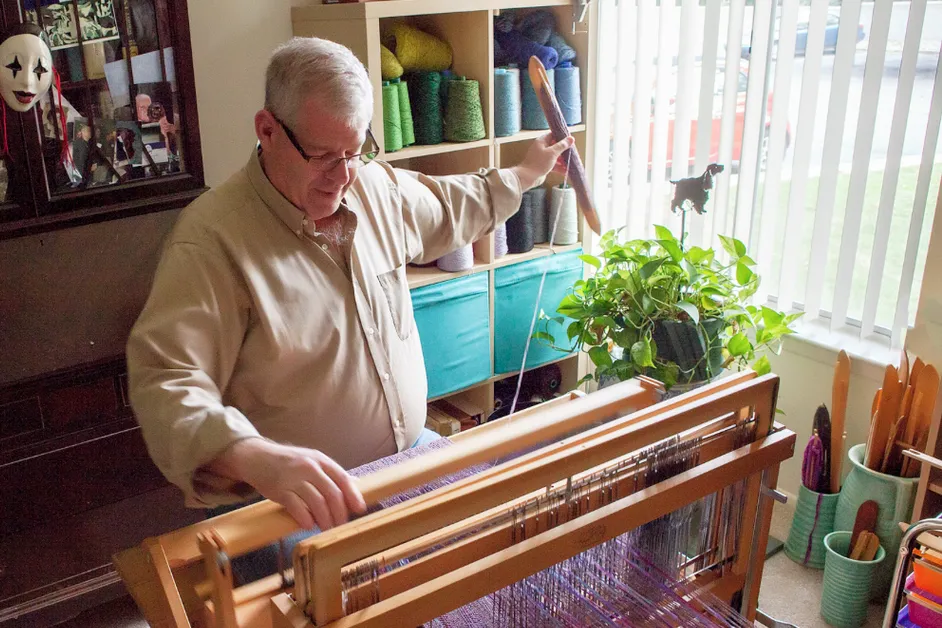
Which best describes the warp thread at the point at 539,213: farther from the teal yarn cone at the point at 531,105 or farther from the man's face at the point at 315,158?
the man's face at the point at 315,158

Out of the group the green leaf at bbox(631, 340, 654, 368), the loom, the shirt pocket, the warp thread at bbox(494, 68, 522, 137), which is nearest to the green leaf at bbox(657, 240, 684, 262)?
the green leaf at bbox(631, 340, 654, 368)

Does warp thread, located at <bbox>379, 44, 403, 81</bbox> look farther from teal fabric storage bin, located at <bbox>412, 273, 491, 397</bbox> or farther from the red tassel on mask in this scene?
the red tassel on mask

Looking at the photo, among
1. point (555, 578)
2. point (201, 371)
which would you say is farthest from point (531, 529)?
point (201, 371)

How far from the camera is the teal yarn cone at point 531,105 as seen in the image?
2.62 m

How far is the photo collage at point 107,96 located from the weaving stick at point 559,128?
0.97 m

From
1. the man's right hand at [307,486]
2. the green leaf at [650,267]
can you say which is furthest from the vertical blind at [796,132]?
the man's right hand at [307,486]

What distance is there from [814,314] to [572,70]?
100cm

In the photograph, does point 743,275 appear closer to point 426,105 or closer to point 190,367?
point 426,105

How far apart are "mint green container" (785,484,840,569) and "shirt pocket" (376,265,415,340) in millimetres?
1298

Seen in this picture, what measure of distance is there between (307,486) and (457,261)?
164cm

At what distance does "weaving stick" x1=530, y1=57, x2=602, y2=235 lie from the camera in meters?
1.59

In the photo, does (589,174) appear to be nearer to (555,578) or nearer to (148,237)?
(148,237)

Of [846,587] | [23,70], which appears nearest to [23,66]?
[23,70]

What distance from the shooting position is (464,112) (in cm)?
244
